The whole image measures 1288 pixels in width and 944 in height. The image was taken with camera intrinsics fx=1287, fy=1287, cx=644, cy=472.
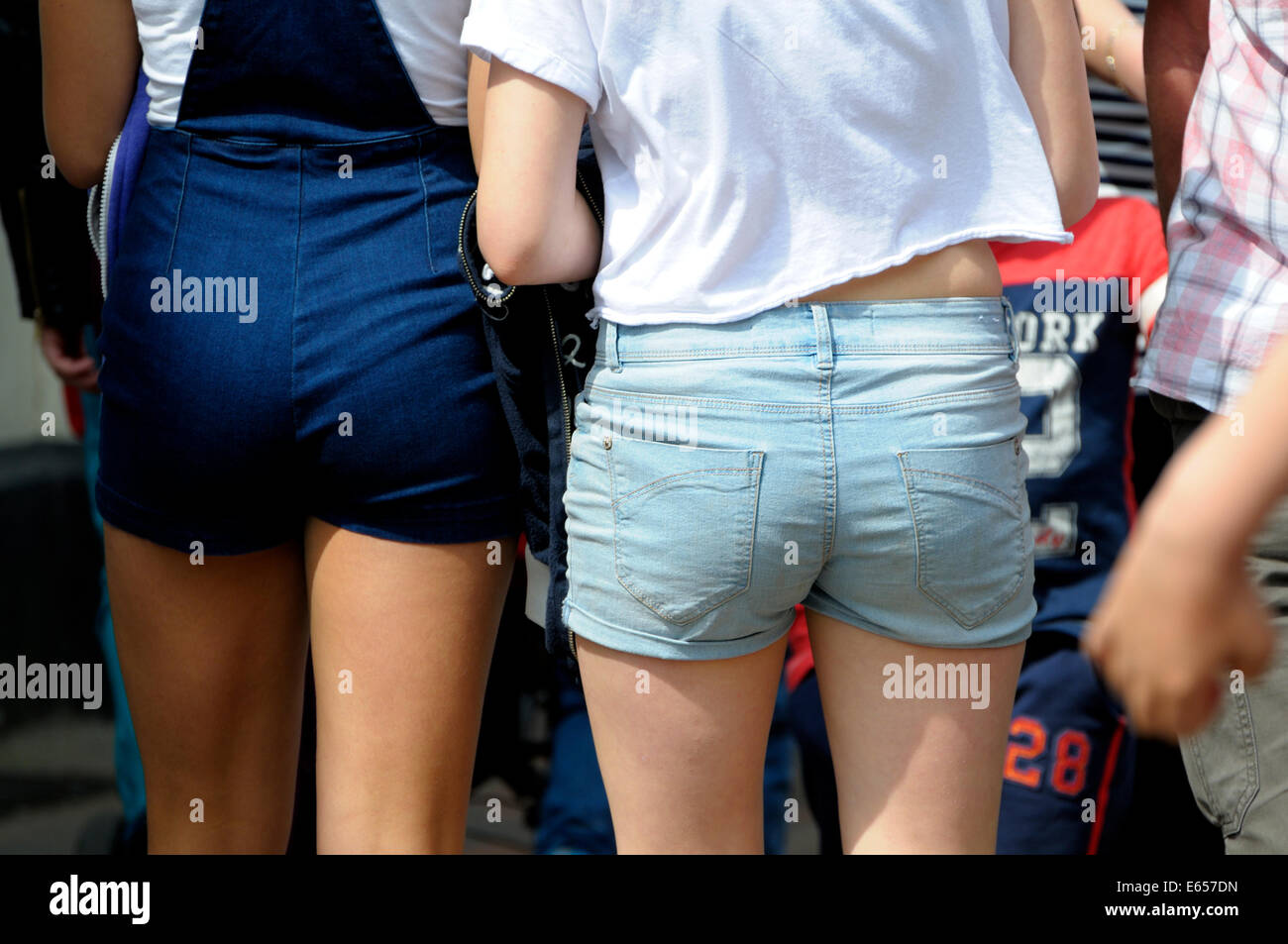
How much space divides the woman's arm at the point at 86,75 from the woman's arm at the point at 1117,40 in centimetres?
144

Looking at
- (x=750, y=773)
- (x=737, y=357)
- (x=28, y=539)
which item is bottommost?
(x=28, y=539)

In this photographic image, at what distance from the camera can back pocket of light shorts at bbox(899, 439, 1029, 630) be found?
131 centimetres

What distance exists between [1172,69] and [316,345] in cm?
119

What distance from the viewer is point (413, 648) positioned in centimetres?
163

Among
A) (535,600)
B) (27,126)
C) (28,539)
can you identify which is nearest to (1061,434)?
(535,600)

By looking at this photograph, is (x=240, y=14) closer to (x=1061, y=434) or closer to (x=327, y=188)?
(x=327, y=188)

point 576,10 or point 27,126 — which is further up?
point 576,10

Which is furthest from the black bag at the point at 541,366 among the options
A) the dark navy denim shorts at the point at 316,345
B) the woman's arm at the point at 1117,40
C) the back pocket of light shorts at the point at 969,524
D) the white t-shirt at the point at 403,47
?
the woman's arm at the point at 1117,40

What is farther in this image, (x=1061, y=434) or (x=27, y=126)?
(x=27, y=126)

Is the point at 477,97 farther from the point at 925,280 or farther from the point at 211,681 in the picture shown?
the point at 211,681

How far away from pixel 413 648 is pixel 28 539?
1887mm

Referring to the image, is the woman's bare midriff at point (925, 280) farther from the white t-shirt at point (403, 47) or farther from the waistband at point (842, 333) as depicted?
the white t-shirt at point (403, 47)

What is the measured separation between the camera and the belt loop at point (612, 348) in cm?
139

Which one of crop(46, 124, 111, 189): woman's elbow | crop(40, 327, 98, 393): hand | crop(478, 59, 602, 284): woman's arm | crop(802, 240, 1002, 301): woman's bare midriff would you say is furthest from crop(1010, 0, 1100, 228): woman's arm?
crop(40, 327, 98, 393): hand
